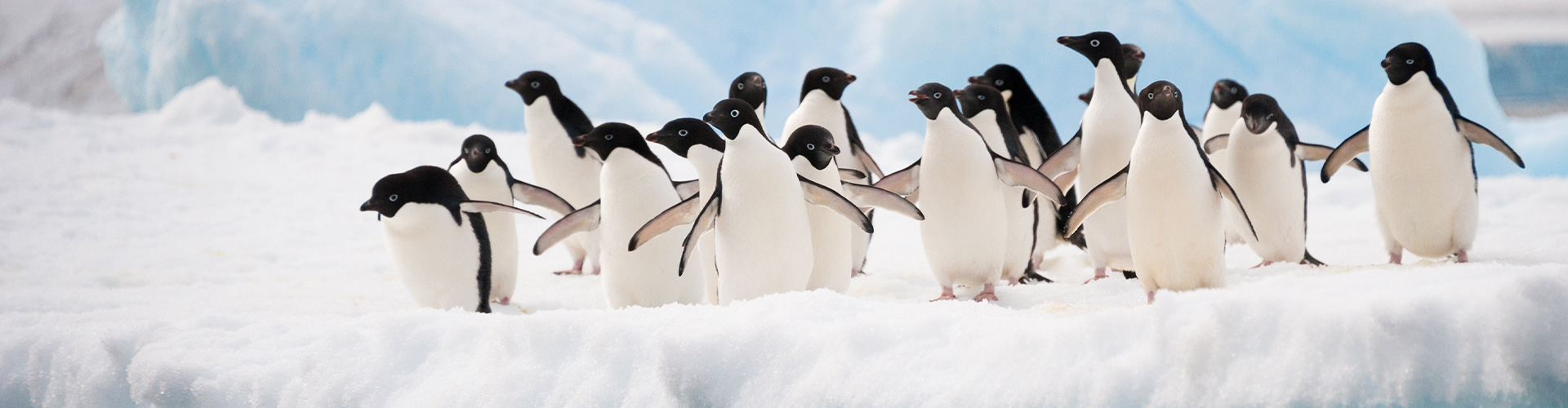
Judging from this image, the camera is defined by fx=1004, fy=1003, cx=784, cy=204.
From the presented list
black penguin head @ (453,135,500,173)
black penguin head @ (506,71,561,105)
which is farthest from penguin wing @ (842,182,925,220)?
black penguin head @ (506,71,561,105)

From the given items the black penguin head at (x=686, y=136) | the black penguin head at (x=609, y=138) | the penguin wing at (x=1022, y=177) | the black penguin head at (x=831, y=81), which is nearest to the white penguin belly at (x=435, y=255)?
the black penguin head at (x=609, y=138)

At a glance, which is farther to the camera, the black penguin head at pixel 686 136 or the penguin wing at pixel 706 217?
the black penguin head at pixel 686 136

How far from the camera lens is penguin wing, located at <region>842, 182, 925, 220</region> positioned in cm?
264

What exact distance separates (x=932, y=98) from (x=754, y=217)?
28.1 inches

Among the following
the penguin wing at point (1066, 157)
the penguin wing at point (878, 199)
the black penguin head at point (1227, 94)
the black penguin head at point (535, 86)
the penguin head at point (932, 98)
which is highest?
the black penguin head at point (535, 86)

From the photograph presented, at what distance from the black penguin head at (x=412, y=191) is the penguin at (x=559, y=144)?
1275mm

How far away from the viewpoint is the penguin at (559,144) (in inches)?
171

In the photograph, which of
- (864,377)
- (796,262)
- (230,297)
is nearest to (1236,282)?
(796,262)

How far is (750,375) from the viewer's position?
1714mm

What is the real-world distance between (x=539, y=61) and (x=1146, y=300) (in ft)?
42.7

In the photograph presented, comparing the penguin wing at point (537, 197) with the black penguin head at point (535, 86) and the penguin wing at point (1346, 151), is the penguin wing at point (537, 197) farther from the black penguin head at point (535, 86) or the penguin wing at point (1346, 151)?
the penguin wing at point (1346, 151)

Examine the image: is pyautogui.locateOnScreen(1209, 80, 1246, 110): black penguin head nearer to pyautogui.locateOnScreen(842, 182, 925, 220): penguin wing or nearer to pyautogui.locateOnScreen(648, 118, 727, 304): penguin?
pyautogui.locateOnScreen(842, 182, 925, 220): penguin wing

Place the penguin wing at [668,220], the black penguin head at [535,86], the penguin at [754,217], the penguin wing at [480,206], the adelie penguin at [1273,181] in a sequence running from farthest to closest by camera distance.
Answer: the black penguin head at [535,86] < the adelie penguin at [1273,181] < the penguin wing at [480,206] < the penguin wing at [668,220] < the penguin at [754,217]

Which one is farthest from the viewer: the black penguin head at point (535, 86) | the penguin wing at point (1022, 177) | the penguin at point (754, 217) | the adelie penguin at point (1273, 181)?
the black penguin head at point (535, 86)
